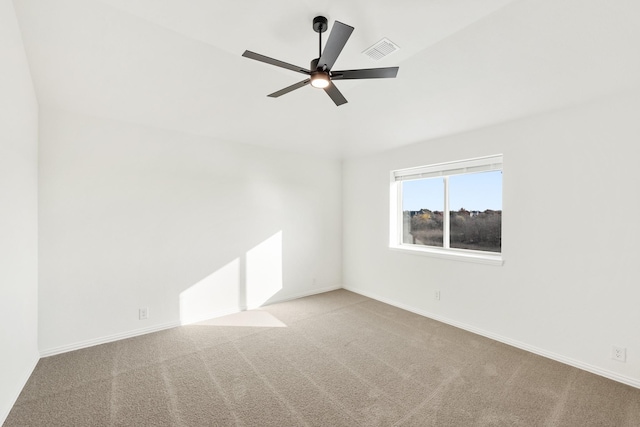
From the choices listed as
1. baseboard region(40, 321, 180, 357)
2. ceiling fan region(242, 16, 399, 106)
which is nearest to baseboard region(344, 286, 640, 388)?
ceiling fan region(242, 16, 399, 106)

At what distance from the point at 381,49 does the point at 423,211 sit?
2461mm

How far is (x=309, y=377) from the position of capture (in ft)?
7.75

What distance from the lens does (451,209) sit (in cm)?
380

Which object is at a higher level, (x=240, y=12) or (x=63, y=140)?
(x=240, y=12)

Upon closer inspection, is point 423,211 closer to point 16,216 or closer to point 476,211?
point 476,211

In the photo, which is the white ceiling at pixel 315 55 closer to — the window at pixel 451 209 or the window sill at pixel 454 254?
the window at pixel 451 209

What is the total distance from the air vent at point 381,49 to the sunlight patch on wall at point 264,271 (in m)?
2.79

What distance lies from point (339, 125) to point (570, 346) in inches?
139

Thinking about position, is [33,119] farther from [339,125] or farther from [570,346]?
[570,346]

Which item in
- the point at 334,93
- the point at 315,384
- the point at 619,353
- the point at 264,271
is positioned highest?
the point at 334,93

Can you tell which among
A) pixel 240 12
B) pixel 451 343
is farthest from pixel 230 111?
pixel 451 343

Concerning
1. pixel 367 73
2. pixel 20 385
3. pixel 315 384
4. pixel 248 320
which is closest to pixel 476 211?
pixel 367 73

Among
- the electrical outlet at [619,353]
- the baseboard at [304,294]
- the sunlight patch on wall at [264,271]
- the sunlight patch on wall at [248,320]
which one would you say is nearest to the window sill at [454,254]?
→ the electrical outlet at [619,353]

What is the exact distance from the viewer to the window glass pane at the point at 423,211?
156 inches
